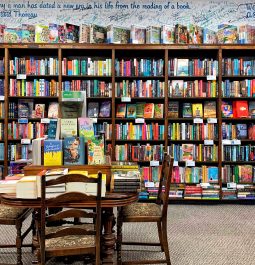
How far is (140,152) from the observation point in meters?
5.56

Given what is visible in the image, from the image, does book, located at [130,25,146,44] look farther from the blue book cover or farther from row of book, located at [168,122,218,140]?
the blue book cover

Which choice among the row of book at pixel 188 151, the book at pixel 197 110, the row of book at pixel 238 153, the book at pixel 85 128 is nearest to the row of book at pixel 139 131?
the row of book at pixel 188 151

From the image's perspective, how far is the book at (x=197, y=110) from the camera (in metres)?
5.57

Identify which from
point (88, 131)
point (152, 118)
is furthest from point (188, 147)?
point (88, 131)

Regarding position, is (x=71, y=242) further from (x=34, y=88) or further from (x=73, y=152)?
(x=34, y=88)

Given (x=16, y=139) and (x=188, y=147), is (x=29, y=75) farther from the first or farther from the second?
(x=188, y=147)

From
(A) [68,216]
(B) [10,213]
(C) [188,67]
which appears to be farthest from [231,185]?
(A) [68,216]

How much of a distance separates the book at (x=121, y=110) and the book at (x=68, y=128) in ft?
7.97

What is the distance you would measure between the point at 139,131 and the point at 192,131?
783 mm

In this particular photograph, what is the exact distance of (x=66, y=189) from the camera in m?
2.50

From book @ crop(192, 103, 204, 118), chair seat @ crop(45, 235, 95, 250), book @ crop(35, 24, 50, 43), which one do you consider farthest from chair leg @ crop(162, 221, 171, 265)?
book @ crop(35, 24, 50, 43)

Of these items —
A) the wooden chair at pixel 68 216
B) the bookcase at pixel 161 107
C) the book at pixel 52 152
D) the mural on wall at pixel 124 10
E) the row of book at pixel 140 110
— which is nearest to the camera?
the wooden chair at pixel 68 216

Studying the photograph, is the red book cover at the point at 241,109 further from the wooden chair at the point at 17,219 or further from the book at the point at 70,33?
the wooden chair at the point at 17,219

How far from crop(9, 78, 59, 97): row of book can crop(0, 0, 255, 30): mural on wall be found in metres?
1.09
